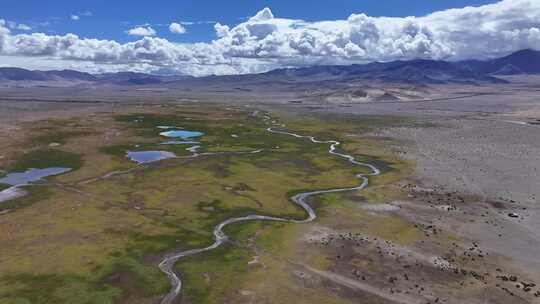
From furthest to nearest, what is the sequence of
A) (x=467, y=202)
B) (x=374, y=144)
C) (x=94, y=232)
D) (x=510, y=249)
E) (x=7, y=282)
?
(x=374, y=144) → (x=467, y=202) → (x=94, y=232) → (x=510, y=249) → (x=7, y=282)

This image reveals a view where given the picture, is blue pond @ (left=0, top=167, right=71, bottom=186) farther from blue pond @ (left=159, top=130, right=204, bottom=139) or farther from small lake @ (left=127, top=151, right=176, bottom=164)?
blue pond @ (left=159, top=130, right=204, bottom=139)

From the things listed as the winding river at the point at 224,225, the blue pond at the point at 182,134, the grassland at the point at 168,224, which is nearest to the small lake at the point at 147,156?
the grassland at the point at 168,224

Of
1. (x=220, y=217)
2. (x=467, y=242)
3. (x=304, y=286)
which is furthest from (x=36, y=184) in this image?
→ (x=467, y=242)

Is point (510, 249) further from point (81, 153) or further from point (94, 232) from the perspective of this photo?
point (81, 153)

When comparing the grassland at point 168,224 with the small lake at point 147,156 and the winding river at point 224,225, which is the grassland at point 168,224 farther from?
the small lake at point 147,156

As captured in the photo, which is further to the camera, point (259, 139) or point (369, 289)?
point (259, 139)

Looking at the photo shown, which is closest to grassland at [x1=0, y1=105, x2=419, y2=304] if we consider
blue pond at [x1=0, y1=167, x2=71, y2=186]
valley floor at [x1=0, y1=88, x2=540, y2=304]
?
valley floor at [x1=0, y1=88, x2=540, y2=304]

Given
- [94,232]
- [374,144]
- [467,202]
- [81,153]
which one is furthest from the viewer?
[374,144]
